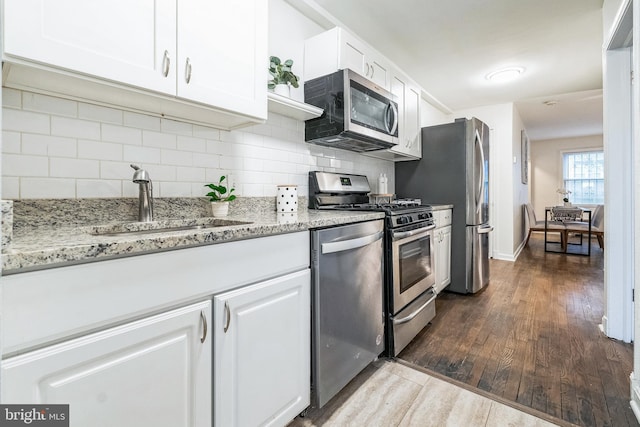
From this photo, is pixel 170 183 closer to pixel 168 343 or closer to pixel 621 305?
pixel 168 343

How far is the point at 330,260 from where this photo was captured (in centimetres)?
136

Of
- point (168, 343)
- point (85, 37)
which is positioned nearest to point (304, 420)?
point (168, 343)

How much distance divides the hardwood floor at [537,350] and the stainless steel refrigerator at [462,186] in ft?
0.94

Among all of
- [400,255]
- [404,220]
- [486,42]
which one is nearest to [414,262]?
[400,255]

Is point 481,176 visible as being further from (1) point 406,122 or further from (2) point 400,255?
(2) point 400,255

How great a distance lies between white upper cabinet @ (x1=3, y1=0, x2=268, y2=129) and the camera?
847mm

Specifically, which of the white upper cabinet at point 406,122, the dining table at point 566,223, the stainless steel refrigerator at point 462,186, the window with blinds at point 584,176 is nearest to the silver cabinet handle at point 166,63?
the white upper cabinet at point 406,122

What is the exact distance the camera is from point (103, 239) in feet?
2.49

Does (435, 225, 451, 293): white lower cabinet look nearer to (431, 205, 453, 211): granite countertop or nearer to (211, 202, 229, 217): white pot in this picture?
(431, 205, 453, 211): granite countertop

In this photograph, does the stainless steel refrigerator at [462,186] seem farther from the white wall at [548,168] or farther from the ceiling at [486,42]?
the white wall at [548,168]

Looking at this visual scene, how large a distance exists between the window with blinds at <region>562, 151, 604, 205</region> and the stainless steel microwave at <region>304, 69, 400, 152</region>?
8.43 meters

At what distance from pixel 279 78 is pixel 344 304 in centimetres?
139

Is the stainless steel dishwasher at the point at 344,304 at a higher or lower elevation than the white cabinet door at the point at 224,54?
lower

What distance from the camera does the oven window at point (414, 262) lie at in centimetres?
190
